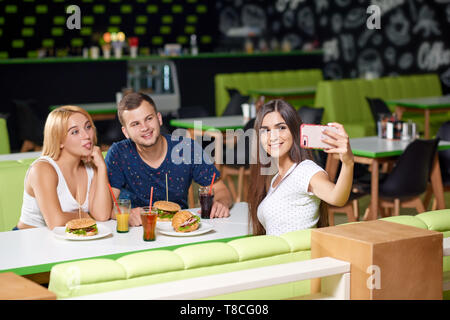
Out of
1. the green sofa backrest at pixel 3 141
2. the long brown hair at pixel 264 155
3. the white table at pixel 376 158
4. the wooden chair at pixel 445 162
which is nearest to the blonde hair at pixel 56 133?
the long brown hair at pixel 264 155

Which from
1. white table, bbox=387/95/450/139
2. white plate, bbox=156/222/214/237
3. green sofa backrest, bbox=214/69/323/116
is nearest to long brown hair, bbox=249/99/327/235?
white plate, bbox=156/222/214/237

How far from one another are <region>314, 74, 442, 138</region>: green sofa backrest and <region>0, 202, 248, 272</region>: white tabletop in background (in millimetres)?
4968

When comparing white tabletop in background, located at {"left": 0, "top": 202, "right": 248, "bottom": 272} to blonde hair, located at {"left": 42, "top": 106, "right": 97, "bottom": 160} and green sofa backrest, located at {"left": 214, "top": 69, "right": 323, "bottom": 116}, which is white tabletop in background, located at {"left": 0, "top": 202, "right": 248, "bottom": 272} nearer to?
blonde hair, located at {"left": 42, "top": 106, "right": 97, "bottom": 160}

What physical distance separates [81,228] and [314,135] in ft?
3.09

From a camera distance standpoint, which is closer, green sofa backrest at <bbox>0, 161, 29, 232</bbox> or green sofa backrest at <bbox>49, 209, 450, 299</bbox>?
green sofa backrest at <bbox>49, 209, 450, 299</bbox>

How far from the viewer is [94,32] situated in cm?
1173

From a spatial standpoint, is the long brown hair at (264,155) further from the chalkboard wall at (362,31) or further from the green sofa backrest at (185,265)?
the chalkboard wall at (362,31)

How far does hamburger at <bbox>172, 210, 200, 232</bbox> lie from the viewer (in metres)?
2.67

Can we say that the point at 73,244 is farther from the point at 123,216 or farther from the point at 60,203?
the point at 60,203

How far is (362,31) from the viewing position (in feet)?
33.6

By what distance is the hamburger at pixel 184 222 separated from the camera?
267 centimetres
